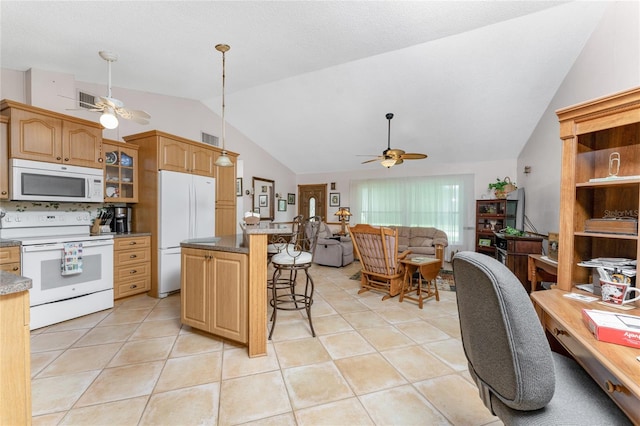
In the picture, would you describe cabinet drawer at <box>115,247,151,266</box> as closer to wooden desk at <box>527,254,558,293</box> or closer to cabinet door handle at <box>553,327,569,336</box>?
cabinet door handle at <box>553,327,569,336</box>

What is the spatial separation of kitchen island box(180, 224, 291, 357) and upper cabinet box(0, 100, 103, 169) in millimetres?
1865

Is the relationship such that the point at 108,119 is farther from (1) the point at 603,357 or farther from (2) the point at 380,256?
(1) the point at 603,357

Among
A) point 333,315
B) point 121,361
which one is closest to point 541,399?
point 333,315

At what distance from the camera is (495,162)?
6.00 metres

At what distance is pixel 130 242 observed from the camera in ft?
11.1

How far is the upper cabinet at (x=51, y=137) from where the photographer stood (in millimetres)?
2629

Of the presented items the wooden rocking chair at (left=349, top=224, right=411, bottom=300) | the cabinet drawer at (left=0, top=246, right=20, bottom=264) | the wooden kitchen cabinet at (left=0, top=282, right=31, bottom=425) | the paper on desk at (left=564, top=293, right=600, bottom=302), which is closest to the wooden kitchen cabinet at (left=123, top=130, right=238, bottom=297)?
the cabinet drawer at (left=0, top=246, right=20, bottom=264)

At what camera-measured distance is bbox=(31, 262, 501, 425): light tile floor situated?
155cm

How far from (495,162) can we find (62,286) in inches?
299

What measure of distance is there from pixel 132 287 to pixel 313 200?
17.7 feet

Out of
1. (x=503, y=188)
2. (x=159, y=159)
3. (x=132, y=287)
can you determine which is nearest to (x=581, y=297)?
(x=159, y=159)

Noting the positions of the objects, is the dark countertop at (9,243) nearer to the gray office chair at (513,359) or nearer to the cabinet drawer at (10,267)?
the cabinet drawer at (10,267)

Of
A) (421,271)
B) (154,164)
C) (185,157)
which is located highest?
(185,157)

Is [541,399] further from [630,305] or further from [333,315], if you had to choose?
[333,315]
